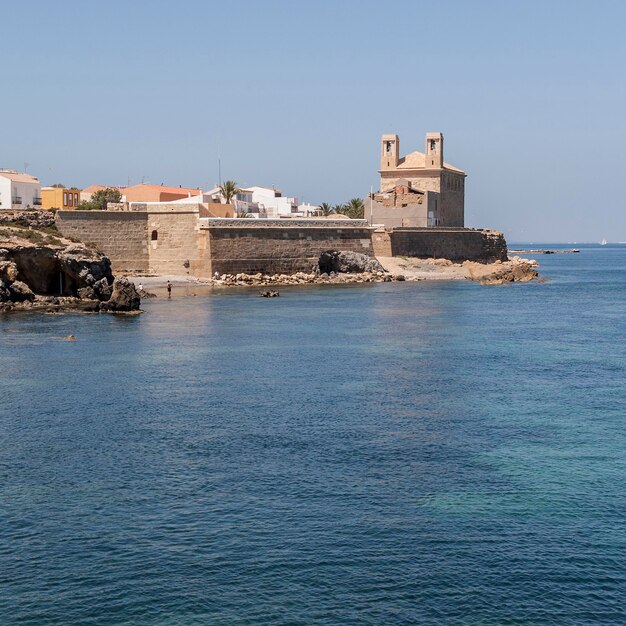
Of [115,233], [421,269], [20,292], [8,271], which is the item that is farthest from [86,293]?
[421,269]

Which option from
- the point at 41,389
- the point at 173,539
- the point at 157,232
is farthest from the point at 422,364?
the point at 157,232

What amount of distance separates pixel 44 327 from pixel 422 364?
17614 mm

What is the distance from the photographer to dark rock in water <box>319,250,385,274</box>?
72.1 meters

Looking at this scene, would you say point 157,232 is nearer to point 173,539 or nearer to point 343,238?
point 343,238

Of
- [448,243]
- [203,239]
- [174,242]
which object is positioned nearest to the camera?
[174,242]

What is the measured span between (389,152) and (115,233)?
125 ft

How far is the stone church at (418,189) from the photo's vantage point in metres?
85.3

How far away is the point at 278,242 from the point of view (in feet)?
228

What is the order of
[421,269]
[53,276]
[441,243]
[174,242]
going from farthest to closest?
[441,243], [421,269], [174,242], [53,276]

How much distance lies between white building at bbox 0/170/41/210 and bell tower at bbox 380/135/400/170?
34071 mm

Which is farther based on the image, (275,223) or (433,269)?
(433,269)

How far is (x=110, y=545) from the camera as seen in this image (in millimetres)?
14922

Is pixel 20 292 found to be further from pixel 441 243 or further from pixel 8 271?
pixel 441 243

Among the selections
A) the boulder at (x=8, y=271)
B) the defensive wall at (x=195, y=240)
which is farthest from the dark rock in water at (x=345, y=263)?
the boulder at (x=8, y=271)
